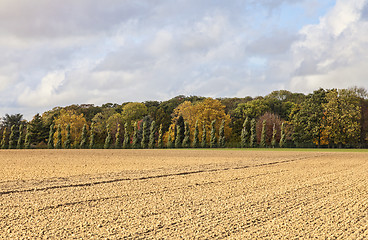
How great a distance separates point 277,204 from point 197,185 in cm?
468

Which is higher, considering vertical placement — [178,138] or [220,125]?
[220,125]

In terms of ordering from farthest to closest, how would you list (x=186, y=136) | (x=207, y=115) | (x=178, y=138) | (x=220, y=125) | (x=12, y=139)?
(x=12, y=139) < (x=207, y=115) < (x=220, y=125) < (x=178, y=138) < (x=186, y=136)

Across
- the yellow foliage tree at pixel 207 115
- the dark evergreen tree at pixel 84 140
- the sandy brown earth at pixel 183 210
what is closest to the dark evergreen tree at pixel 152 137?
the yellow foliage tree at pixel 207 115

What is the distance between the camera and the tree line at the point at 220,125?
6475 cm

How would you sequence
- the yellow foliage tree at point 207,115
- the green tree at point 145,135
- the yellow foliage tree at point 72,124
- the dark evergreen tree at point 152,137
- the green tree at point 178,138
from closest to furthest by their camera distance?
the green tree at point 178,138 < the yellow foliage tree at point 207,115 < the dark evergreen tree at point 152,137 < the green tree at point 145,135 < the yellow foliage tree at point 72,124

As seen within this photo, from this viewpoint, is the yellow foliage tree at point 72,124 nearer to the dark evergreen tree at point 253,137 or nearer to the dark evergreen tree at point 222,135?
the dark evergreen tree at point 222,135

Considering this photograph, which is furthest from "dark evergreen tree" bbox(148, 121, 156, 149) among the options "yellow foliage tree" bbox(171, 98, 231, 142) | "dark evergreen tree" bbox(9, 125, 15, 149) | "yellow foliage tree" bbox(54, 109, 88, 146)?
"dark evergreen tree" bbox(9, 125, 15, 149)

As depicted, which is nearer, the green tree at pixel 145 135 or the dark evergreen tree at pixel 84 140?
the green tree at pixel 145 135

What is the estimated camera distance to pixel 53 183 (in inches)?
601

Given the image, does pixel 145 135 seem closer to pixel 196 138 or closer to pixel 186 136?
pixel 186 136

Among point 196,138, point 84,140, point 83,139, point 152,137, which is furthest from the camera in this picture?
point 83,139

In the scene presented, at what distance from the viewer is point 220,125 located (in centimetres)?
7238

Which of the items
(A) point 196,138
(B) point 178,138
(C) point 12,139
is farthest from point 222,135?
(C) point 12,139

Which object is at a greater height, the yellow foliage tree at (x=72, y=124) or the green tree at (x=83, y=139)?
the yellow foliage tree at (x=72, y=124)
